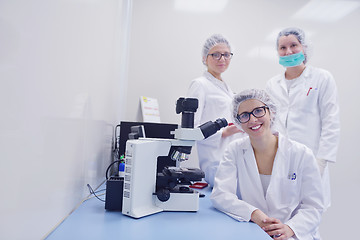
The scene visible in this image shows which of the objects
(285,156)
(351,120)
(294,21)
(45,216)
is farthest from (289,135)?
(45,216)

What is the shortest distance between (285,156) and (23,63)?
1.19 metres

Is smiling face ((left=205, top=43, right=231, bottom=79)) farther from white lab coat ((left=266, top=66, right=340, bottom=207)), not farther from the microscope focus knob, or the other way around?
the microscope focus knob

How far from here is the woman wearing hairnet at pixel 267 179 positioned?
1.11 meters

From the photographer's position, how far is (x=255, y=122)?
1.33 metres

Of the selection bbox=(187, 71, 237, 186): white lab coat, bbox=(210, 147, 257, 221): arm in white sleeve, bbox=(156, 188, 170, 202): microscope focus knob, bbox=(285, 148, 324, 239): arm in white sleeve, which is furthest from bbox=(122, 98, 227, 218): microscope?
bbox=(187, 71, 237, 186): white lab coat

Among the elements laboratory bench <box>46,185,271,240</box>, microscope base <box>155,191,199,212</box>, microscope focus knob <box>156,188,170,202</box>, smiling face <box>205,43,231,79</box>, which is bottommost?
laboratory bench <box>46,185,271,240</box>

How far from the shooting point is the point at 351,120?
2666mm

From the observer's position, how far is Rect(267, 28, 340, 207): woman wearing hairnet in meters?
1.83

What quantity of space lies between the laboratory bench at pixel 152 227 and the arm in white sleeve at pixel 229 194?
2.0 inches

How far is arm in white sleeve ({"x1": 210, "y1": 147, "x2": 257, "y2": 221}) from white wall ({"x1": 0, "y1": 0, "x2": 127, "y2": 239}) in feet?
2.03

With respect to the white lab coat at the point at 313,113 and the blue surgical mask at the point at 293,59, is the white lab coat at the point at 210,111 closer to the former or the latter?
the white lab coat at the point at 313,113

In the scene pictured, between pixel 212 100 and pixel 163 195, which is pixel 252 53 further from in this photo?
pixel 163 195

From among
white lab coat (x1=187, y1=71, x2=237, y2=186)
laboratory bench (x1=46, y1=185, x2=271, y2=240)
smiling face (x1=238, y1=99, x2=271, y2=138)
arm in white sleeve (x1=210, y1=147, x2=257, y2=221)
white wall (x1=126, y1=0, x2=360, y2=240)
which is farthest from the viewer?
white wall (x1=126, y1=0, x2=360, y2=240)

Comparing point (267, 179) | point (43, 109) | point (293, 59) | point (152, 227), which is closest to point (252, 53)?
point (293, 59)
